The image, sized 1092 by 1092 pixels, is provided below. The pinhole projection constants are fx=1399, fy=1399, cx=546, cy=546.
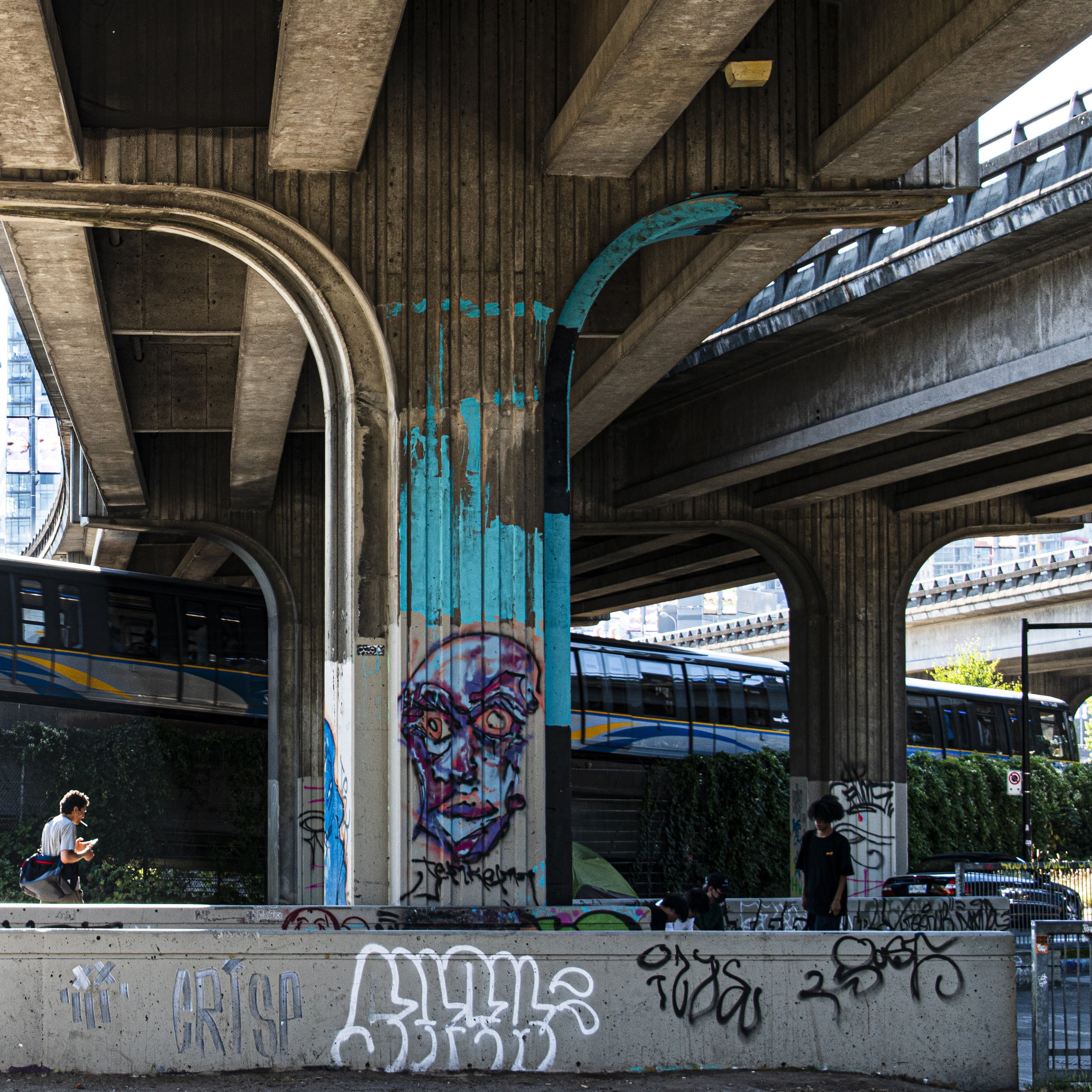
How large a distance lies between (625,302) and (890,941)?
8734 mm

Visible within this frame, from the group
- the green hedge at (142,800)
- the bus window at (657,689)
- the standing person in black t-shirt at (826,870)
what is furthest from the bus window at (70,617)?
the standing person in black t-shirt at (826,870)

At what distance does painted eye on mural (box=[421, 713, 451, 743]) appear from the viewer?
10.3 m

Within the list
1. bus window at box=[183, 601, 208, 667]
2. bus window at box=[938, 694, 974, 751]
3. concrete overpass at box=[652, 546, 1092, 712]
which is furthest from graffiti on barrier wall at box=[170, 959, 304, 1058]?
concrete overpass at box=[652, 546, 1092, 712]

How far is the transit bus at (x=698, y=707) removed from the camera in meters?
31.8

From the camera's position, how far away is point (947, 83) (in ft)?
29.5

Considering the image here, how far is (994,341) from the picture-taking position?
16.0 meters

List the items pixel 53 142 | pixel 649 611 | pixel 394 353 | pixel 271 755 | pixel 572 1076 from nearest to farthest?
pixel 572 1076 < pixel 53 142 < pixel 394 353 < pixel 271 755 < pixel 649 611

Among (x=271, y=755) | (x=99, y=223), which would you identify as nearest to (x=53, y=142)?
(x=99, y=223)

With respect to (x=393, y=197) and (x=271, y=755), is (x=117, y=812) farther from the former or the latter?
(x=393, y=197)

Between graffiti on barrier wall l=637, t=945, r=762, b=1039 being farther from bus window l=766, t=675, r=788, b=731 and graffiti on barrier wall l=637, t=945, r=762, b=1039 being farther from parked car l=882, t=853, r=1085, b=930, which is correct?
bus window l=766, t=675, r=788, b=731

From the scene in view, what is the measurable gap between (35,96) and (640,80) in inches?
159

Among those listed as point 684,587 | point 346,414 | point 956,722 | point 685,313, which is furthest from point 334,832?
point 956,722

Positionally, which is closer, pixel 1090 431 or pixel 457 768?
pixel 457 768

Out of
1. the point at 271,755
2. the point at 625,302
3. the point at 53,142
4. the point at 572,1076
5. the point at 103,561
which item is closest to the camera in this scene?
the point at 572,1076
